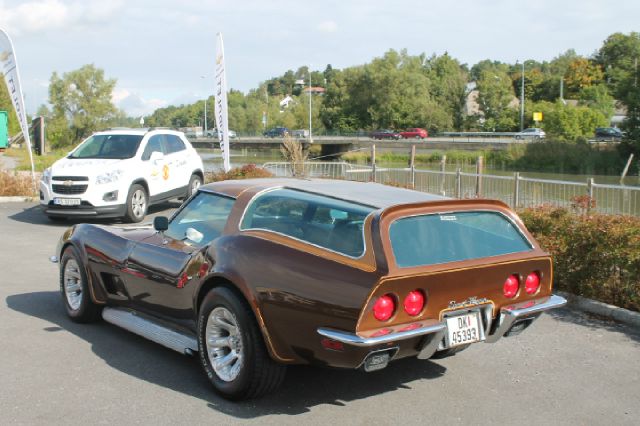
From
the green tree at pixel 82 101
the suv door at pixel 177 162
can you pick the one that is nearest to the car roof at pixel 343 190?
the suv door at pixel 177 162

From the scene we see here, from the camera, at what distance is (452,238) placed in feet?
15.7

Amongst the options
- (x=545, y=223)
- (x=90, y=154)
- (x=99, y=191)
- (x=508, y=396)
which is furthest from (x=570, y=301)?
(x=90, y=154)

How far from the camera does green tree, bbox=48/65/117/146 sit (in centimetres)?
7612

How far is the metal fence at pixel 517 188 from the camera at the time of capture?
408 inches

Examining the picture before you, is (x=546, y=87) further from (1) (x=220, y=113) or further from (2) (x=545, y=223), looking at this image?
(2) (x=545, y=223)

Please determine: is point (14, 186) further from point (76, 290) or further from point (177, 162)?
point (76, 290)

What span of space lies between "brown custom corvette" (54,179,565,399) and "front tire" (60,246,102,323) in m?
1.06

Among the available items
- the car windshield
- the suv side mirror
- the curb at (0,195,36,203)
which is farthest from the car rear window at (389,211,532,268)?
the curb at (0,195,36,203)

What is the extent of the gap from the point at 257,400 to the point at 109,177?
10316mm

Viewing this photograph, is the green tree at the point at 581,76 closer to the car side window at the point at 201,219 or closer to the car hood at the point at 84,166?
the car hood at the point at 84,166

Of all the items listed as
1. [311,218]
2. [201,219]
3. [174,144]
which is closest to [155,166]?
[174,144]

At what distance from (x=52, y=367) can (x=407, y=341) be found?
291 centimetres

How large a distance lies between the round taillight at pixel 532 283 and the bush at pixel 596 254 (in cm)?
274

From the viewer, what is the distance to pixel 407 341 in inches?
171
